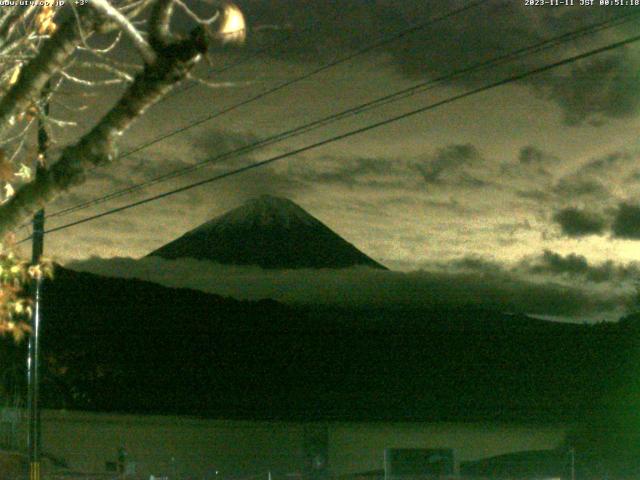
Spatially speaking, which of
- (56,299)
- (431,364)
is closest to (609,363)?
(431,364)

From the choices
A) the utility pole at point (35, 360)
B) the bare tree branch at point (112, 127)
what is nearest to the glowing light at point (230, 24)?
the bare tree branch at point (112, 127)

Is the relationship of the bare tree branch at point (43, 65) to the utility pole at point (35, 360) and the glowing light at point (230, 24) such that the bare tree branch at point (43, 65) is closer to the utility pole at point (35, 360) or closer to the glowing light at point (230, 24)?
the glowing light at point (230, 24)

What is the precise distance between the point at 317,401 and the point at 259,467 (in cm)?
784

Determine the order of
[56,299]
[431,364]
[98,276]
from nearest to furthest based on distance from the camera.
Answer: [431,364] < [56,299] < [98,276]

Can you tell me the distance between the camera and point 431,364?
5403cm

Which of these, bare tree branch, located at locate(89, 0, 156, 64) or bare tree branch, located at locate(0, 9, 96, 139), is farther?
bare tree branch, located at locate(0, 9, 96, 139)

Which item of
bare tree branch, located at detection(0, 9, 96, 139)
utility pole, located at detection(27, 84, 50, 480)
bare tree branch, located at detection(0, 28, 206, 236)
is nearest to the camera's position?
bare tree branch, located at detection(0, 28, 206, 236)

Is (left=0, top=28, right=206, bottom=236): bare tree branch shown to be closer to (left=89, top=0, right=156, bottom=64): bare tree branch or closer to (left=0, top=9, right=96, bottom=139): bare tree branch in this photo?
(left=89, top=0, right=156, bottom=64): bare tree branch

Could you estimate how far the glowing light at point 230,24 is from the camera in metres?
5.72

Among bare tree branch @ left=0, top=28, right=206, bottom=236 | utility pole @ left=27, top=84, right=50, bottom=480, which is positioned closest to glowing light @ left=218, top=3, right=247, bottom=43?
bare tree branch @ left=0, top=28, right=206, bottom=236

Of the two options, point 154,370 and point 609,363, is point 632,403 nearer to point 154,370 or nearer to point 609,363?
point 609,363

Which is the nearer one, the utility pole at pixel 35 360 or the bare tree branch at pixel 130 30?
the bare tree branch at pixel 130 30

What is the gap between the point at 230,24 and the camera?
574 centimetres

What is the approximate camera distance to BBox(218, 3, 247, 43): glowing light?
572 cm
